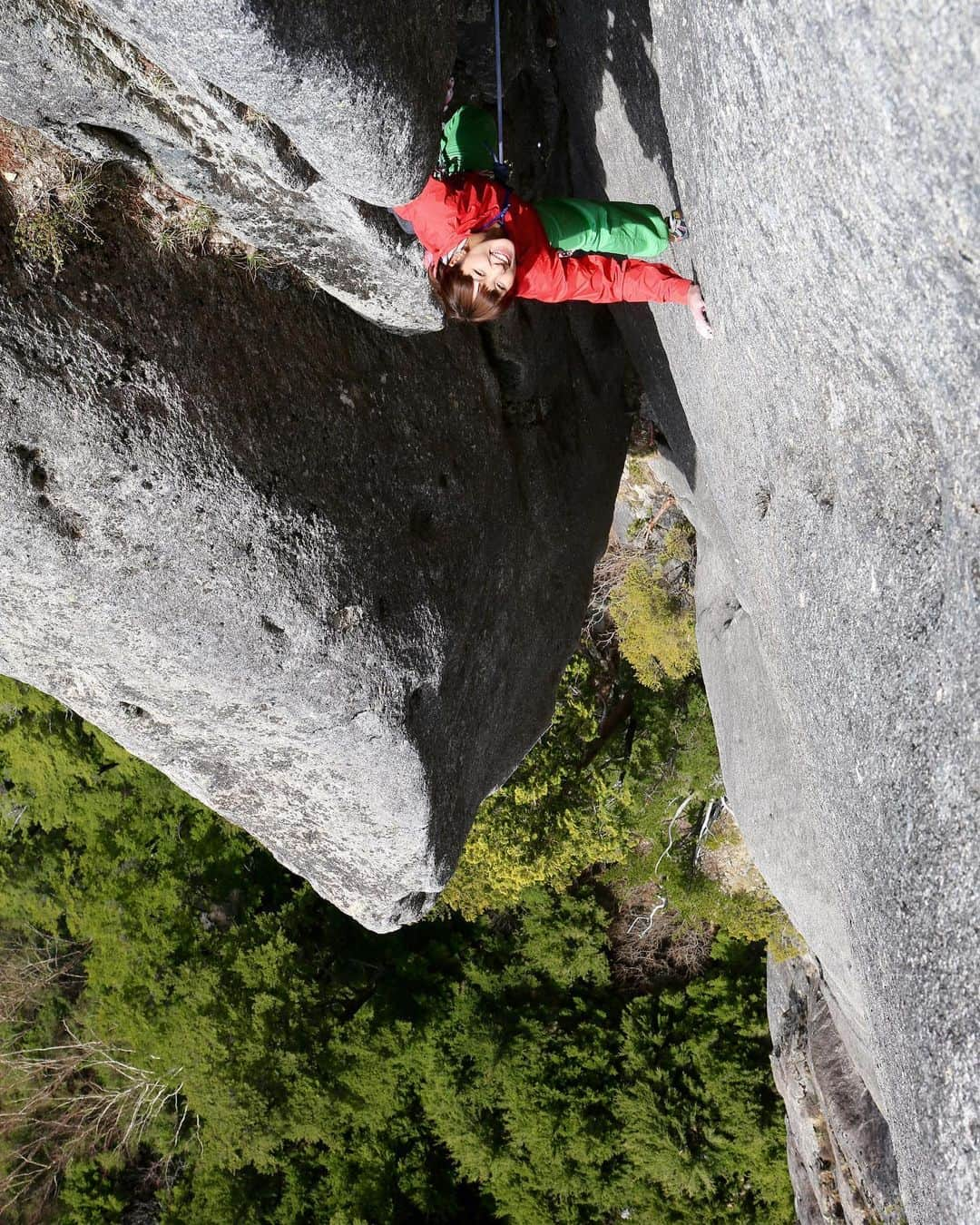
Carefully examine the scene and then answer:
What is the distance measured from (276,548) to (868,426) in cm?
271

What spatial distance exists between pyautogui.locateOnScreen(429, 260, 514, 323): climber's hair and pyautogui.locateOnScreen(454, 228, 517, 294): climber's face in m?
0.03

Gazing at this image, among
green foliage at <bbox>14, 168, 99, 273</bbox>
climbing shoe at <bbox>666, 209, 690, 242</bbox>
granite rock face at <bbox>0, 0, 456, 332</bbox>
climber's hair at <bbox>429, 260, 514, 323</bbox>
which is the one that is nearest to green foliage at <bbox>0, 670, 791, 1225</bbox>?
climbing shoe at <bbox>666, 209, 690, 242</bbox>

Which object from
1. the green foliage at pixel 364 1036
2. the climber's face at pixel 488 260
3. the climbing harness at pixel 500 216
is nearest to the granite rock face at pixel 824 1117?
the green foliage at pixel 364 1036

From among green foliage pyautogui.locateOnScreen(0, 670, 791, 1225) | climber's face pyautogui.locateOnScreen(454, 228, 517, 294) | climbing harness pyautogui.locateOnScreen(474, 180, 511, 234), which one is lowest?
green foliage pyautogui.locateOnScreen(0, 670, 791, 1225)

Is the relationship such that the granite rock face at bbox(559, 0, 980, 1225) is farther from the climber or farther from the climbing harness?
the climbing harness

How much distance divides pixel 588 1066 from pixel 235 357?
1406 centimetres

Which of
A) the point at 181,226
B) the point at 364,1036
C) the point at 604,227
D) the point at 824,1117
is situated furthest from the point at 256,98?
the point at 364,1036

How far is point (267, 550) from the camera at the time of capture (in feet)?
15.1

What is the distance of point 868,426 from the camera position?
138 inches

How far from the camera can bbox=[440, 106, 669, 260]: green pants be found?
16.2ft

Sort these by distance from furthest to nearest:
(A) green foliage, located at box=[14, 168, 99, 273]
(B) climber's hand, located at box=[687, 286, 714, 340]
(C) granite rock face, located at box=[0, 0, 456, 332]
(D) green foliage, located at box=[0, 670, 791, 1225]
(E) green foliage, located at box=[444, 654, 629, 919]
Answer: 1. (D) green foliage, located at box=[0, 670, 791, 1225]
2. (E) green foliage, located at box=[444, 654, 629, 919]
3. (B) climber's hand, located at box=[687, 286, 714, 340]
4. (A) green foliage, located at box=[14, 168, 99, 273]
5. (C) granite rock face, located at box=[0, 0, 456, 332]

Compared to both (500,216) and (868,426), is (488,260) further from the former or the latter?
(868,426)

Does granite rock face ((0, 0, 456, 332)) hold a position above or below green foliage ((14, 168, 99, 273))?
above

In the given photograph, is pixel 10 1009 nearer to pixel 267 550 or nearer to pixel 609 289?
pixel 267 550
